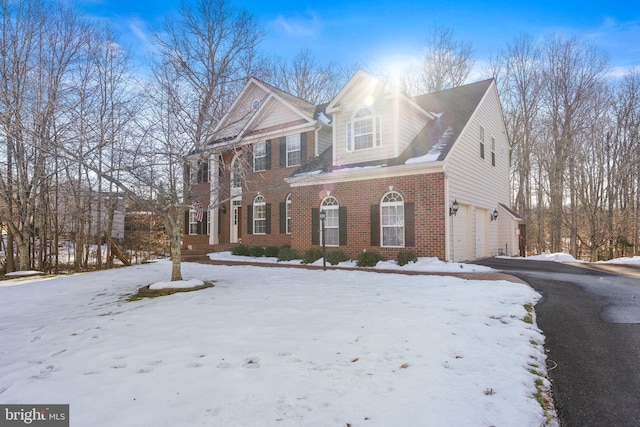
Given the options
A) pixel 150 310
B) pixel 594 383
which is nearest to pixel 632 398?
pixel 594 383

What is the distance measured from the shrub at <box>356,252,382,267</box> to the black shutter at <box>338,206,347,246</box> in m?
1.27

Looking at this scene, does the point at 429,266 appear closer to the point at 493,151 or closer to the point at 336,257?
the point at 336,257

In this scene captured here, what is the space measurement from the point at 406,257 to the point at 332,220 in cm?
330

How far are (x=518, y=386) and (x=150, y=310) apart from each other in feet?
18.0

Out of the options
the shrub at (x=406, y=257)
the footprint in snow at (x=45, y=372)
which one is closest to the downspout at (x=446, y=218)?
the shrub at (x=406, y=257)

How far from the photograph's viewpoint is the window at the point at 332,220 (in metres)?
13.0

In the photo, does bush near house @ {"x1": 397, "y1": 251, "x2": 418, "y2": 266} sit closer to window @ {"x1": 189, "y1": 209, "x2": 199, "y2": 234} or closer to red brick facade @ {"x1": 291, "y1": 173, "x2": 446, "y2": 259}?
red brick facade @ {"x1": 291, "y1": 173, "x2": 446, "y2": 259}

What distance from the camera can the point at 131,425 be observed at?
2461 mm

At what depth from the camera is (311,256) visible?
12602mm

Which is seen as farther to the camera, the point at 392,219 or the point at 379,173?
the point at 379,173

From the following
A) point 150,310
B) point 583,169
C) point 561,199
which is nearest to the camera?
point 150,310

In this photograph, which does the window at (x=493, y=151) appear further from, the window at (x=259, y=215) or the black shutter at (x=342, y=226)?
the window at (x=259, y=215)

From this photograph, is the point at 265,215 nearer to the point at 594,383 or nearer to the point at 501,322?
the point at 501,322

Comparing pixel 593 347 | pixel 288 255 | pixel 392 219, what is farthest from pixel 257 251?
pixel 593 347
